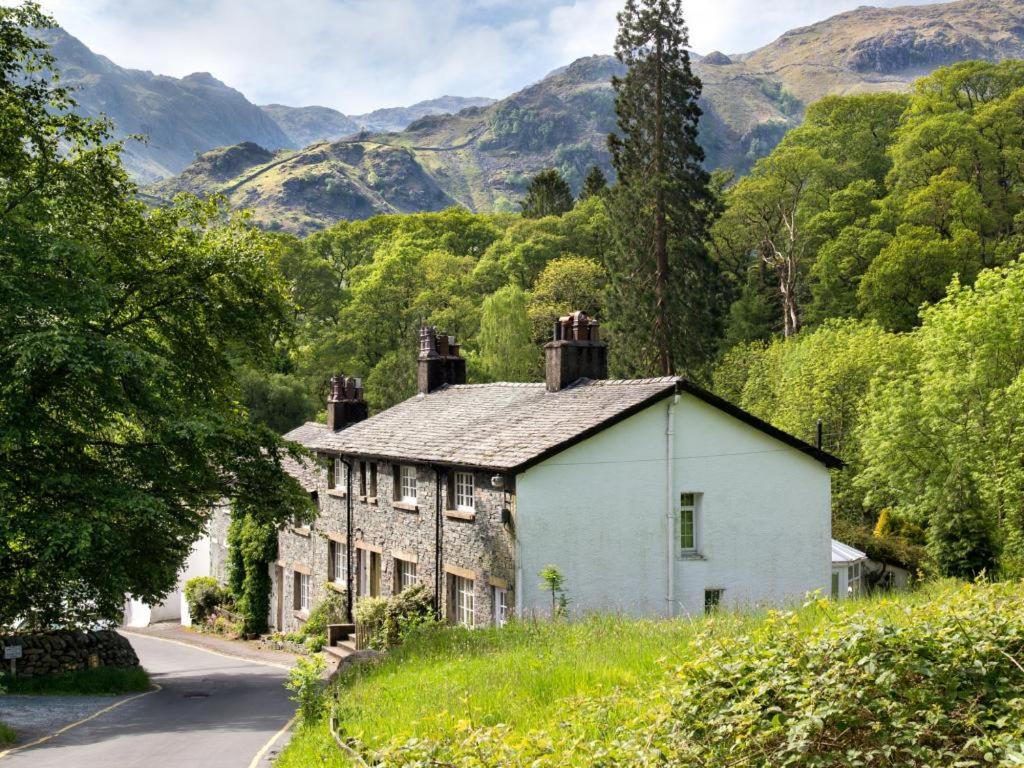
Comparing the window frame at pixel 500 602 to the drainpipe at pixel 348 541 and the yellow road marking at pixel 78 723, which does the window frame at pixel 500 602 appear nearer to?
the yellow road marking at pixel 78 723

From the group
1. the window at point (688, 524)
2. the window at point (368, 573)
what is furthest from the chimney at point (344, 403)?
the window at point (688, 524)

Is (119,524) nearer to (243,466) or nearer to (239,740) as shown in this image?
(243,466)

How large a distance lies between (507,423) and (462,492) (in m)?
2.27

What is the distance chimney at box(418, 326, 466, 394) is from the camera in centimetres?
3797

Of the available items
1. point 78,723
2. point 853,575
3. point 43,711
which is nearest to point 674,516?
point 853,575

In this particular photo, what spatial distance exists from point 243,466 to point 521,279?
50967 mm

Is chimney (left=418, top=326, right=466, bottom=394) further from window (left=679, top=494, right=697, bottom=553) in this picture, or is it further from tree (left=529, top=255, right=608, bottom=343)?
tree (left=529, top=255, right=608, bottom=343)

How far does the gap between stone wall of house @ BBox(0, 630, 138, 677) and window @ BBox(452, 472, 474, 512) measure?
10.8 meters

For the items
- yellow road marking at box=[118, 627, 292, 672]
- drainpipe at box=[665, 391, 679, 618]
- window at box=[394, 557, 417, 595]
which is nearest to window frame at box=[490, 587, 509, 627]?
drainpipe at box=[665, 391, 679, 618]

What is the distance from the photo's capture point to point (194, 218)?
25.7 m

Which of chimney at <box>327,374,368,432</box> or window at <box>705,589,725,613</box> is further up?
chimney at <box>327,374,368,432</box>

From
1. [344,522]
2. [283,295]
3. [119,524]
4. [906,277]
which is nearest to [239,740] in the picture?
[119,524]

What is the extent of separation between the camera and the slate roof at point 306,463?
3705cm

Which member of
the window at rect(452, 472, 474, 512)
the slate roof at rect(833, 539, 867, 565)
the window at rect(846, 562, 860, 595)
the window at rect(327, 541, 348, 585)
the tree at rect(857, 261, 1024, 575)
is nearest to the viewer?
the window at rect(452, 472, 474, 512)
